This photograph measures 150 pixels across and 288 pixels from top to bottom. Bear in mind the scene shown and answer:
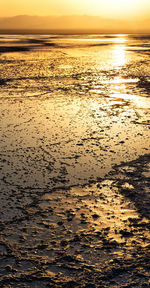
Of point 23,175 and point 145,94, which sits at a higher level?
point 145,94

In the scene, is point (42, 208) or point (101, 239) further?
point (42, 208)

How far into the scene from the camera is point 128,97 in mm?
5816

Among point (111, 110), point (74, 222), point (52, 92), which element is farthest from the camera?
point (52, 92)

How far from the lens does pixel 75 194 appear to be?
256cm

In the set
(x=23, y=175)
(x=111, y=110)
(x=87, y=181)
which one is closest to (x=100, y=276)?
(x=87, y=181)

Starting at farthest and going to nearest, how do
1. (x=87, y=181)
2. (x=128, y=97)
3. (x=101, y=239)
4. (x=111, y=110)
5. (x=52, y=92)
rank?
(x=52, y=92), (x=128, y=97), (x=111, y=110), (x=87, y=181), (x=101, y=239)

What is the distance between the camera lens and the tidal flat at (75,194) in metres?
1.82

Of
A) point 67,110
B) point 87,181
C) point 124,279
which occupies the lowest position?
point 124,279

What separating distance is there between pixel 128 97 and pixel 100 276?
4.50 m

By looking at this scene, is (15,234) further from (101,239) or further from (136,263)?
(136,263)

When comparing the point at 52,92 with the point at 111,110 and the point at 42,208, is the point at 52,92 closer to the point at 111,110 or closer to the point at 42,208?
the point at 111,110

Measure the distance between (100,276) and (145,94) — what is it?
15.9ft

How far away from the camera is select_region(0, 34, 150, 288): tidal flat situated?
1815 mm

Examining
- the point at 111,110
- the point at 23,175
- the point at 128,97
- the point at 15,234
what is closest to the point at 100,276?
the point at 15,234
